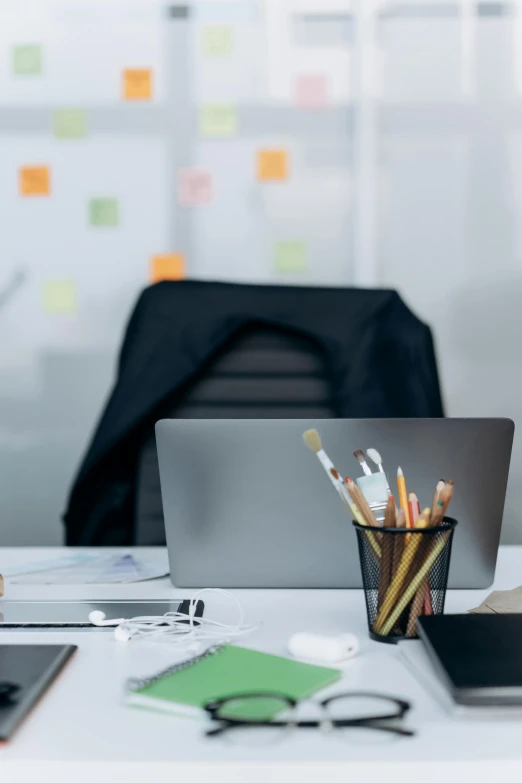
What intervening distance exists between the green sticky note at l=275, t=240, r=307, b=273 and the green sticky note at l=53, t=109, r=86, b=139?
27.4 inches

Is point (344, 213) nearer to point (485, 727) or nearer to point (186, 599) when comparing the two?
point (186, 599)

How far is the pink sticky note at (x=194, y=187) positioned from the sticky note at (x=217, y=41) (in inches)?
14.1

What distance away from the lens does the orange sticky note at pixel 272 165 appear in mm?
2518

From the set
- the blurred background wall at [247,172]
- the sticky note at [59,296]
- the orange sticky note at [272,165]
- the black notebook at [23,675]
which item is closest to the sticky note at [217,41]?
the blurred background wall at [247,172]

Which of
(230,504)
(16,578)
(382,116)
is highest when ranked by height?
(382,116)

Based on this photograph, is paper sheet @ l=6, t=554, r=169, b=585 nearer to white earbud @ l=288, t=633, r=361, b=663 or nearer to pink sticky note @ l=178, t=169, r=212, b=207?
white earbud @ l=288, t=633, r=361, b=663

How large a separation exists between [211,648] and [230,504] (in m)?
0.22

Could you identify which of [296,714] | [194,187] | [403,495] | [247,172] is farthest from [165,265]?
[296,714]

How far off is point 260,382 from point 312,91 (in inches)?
46.9

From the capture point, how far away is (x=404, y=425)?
94cm

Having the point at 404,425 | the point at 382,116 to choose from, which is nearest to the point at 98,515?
the point at 404,425

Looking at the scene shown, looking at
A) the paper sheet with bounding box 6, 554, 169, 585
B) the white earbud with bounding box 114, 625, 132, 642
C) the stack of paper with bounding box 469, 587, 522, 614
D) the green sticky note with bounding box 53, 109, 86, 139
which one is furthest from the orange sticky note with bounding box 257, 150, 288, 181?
the white earbud with bounding box 114, 625, 132, 642

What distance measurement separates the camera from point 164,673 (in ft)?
2.26

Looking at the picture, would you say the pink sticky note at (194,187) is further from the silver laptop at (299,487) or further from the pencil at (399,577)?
the pencil at (399,577)
